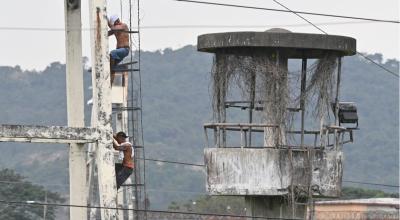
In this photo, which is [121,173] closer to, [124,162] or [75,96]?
[124,162]

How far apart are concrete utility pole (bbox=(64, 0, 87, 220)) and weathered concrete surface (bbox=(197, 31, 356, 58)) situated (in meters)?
5.44

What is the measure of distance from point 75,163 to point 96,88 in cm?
154

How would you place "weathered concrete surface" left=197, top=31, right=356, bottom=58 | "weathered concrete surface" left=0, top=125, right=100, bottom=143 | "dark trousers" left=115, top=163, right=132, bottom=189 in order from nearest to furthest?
1. "weathered concrete surface" left=0, top=125, right=100, bottom=143
2. "dark trousers" left=115, top=163, right=132, bottom=189
3. "weathered concrete surface" left=197, top=31, right=356, bottom=58

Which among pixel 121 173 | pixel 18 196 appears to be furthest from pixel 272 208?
pixel 18 196

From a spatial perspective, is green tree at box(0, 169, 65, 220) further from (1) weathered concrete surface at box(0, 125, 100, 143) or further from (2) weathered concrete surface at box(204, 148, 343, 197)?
(1) weathered concrete surface at box(0, 125, 100, 143)

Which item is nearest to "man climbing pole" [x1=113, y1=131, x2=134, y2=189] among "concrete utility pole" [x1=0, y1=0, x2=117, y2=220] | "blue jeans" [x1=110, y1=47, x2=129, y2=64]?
"concrete utility pole" [x1=0, y1=0, x2=117, y2=220]

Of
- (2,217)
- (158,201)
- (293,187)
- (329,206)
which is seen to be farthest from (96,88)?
(158,201)

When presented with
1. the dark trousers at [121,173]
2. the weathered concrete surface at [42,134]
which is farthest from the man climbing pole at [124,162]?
the weathered concrete surface at [42,134]

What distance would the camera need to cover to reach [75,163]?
30.3m

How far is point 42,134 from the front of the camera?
28.8 metres

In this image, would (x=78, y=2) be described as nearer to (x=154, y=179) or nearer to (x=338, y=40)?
(x=338, y=40)

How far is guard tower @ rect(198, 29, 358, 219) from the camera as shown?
3566cm

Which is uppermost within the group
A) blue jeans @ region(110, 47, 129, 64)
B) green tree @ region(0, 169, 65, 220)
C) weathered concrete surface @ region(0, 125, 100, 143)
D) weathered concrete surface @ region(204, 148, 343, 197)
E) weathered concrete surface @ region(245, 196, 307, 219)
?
blue jeans @ region(110, 47, 129, 64)

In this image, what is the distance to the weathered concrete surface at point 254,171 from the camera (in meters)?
35.7
